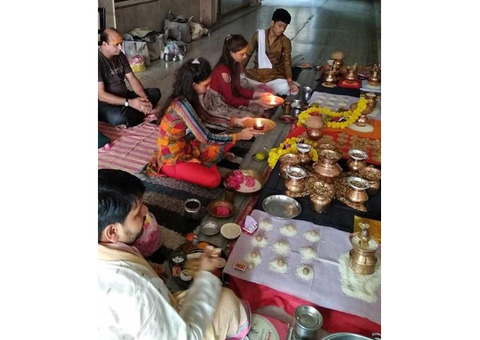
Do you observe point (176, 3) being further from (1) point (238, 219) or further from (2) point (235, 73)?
(1) point (238, 219)

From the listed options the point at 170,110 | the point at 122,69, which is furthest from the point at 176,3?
the point at 170,110

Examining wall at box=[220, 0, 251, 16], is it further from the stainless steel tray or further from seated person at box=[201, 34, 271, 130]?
the stainless steel tray

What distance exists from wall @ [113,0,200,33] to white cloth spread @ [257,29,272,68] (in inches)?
101

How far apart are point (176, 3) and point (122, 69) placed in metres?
4.42

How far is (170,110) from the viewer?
7.48 feet

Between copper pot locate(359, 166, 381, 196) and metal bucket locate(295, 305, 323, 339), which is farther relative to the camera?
copper pot locate(359, 166, 381, 196)

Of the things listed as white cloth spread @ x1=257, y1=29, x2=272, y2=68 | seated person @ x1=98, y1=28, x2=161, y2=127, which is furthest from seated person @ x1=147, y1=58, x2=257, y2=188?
white cloth spread @ x1=257, y1=29, x2=272, y2=68

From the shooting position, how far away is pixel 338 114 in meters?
3.01

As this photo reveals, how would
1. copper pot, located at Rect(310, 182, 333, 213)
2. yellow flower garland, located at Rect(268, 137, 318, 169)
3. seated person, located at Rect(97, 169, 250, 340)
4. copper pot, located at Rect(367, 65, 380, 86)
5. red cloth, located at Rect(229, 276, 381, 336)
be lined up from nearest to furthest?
seated person, located at Rect(97, 169, 250, 340)
red cloth, located at Rect(229, 276, 381, 336)
copper pot, located at Rect(310, 182, 333, 213)
yellow flower garland, located at Rect(268, 137, 318, 169)
copper pot, located at Rect(367, 65, 380, 86)

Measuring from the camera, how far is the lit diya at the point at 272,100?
350cm

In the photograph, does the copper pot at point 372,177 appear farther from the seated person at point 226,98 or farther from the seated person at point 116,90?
the seated person at point 116,90

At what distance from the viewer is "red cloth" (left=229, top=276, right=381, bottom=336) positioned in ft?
4.66

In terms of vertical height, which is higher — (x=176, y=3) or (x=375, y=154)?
(x=176, y=3)

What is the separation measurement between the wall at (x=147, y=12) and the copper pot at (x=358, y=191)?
469 cm
